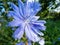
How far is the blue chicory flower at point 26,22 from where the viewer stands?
73cm

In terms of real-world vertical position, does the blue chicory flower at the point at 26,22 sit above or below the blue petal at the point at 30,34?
above

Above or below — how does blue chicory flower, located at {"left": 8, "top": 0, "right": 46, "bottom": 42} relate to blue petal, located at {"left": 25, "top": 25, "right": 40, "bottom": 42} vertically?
above

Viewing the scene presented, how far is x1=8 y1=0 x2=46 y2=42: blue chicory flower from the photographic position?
726 mm

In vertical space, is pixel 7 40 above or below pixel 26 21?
below

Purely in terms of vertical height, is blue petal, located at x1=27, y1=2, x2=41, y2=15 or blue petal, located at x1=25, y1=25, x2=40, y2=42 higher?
blue petal, located at x1=27, y1=2, x2=41, y2=15

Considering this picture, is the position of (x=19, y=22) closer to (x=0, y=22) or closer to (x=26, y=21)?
(x=26, y=21)

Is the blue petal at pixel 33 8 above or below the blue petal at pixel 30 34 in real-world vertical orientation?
above

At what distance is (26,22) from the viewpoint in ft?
2.54

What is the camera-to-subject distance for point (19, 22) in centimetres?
75

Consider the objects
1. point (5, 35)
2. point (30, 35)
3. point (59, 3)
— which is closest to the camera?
point (30, 35)

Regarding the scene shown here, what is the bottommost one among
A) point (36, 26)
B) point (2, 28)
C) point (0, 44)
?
point (0, 44)

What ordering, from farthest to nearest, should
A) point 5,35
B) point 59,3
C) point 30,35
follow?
point 59,3 → point 5,35 → point 30,35

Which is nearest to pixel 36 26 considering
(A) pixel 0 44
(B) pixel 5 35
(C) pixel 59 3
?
(B) pixel 5 35

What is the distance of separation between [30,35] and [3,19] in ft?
2.24
